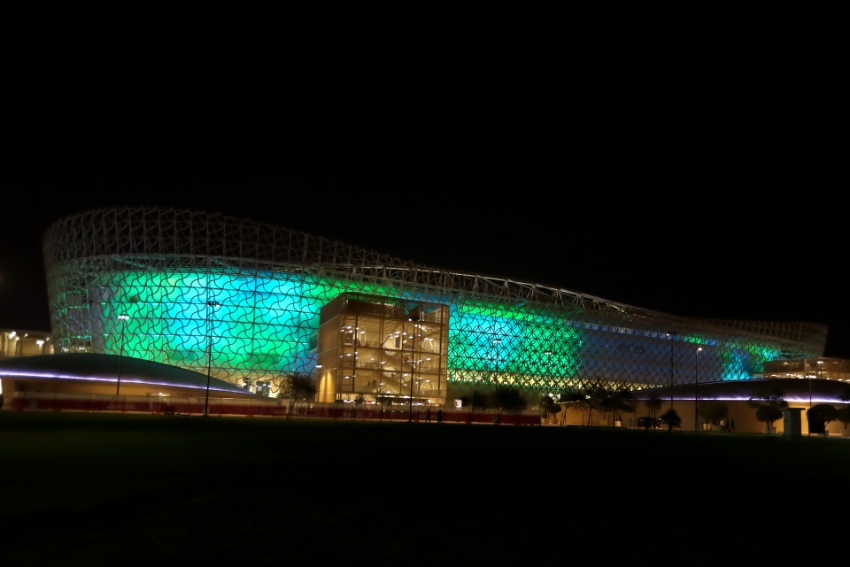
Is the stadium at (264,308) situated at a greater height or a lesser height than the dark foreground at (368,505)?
greater

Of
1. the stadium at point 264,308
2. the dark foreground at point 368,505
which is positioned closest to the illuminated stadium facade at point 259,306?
the stadium at point 264,308

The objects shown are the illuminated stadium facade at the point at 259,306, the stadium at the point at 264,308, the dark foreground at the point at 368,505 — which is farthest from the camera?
the illuminated stadium facade at the point at 259,306

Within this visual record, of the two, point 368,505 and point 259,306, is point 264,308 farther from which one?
point 368,505

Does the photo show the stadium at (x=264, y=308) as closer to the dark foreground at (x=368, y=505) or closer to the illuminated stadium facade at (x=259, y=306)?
the illuminated stadium facade at (x=259, y=306)

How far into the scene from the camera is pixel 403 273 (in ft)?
274

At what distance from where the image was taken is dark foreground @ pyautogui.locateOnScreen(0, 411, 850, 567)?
287 inches

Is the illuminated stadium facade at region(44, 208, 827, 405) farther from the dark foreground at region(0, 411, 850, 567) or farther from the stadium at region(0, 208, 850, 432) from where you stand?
the dark foreground at region(0, 411, 850, 567)

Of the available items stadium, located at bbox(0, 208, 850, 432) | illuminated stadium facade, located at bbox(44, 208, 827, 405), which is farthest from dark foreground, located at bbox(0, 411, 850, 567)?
illuminated stadium facade, located at bbox(44, 208, 827, 405)

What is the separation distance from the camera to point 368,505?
9.77 meters

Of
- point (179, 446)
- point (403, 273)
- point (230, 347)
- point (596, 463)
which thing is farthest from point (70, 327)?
point (596, 463)

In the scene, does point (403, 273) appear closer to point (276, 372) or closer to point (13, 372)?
point (276, 372)

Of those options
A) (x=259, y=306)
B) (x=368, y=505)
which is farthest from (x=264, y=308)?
(x=368, y=505)

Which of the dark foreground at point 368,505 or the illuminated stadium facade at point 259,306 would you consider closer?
the dark foreground at point 368,505

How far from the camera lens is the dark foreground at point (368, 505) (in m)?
7.30
